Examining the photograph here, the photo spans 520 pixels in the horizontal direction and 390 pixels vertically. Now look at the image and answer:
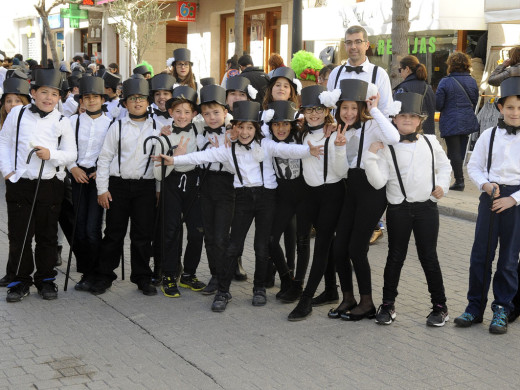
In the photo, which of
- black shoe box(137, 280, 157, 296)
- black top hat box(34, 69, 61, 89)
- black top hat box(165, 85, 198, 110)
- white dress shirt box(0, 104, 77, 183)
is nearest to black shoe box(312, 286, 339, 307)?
black shoe box(137, 280, 157, 296)

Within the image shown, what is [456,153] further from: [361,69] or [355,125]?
[355,125]

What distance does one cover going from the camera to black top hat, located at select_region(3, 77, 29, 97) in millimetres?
6926

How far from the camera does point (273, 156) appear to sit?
6.15 metres

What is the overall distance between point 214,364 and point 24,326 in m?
1.69

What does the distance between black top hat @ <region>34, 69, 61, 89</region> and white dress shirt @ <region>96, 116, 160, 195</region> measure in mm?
607

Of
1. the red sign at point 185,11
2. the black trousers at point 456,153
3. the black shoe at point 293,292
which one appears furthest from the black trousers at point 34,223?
the red sign at point 185,11

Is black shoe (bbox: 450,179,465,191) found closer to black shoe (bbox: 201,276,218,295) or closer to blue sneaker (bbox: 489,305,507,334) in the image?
black shoe (bbox: 201,276,218,295)

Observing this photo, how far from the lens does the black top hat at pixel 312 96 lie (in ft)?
19.0

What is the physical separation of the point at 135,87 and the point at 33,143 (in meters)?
0.98

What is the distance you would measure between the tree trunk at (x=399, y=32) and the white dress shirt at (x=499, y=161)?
6.41 meters

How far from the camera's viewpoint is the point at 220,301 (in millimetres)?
6129

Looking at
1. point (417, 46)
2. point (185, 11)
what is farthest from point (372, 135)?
point (185, 11)

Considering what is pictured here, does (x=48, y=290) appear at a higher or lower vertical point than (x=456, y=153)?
lower

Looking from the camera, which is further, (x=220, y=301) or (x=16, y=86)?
(x=16, y=86)
